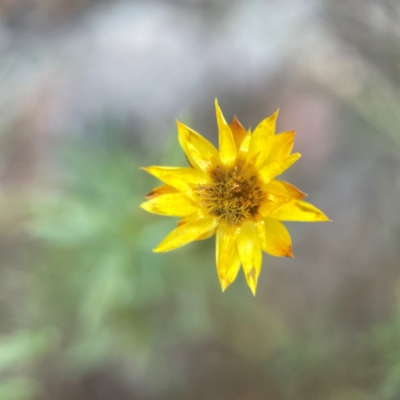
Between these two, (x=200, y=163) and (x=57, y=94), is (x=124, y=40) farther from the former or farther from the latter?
(x=200, y=163)

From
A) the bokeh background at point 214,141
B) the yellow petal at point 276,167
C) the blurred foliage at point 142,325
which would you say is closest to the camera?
the yellow petal at point 276,167

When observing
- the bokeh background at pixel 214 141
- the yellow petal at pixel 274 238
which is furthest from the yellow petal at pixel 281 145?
the bokeh background at pixel 214 141

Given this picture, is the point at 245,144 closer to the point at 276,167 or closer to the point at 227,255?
the point at 276,167

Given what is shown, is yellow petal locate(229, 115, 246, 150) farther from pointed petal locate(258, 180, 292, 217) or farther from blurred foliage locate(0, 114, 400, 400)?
blurred foliage locate(0, 114, 400, 400)

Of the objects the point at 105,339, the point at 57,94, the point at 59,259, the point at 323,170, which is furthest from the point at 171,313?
the point at 57,94

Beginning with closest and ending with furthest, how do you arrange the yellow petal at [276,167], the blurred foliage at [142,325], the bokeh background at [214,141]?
1. the yellow petal at [276,167]
2. the blurred foliage at [142,325]
3. the bokeh background at [214,141]

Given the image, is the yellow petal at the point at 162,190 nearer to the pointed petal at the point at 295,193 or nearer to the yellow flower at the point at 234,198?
the yellow flower at the point at 234,198
